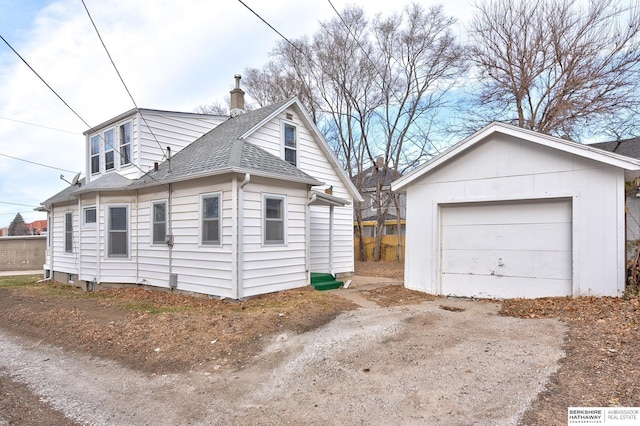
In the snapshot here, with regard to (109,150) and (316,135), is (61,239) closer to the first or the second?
(109,150)

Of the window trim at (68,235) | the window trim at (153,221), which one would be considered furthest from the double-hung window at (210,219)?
the window trim at (68,235)

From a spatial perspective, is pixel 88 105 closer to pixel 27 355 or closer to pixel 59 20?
pixel 59 20

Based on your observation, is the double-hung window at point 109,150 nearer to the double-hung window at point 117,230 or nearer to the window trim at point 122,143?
the window trim at point 122,143

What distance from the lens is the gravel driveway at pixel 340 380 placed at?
325 cm

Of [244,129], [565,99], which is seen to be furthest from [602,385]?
[565,99]

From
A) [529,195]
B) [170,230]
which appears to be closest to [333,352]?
[529,195]

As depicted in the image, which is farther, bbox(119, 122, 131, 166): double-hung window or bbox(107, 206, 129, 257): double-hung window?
bbox(119, 122, 131, 166): double-hung window

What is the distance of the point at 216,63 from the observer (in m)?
12.4

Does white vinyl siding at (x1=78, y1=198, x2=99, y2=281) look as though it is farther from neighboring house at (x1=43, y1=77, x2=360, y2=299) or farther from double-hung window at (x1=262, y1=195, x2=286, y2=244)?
double-hung window at (x1=262, y1=195, x2=286, y2=244)

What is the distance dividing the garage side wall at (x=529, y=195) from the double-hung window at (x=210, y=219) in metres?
4.47

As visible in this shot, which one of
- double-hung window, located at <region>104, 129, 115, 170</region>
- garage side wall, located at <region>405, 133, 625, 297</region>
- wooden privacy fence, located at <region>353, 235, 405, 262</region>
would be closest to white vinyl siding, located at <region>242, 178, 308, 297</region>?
garage side wall, located at <region>405, 133, 625, 297</region>

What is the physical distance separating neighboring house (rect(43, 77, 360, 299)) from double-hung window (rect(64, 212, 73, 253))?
1.4 inches

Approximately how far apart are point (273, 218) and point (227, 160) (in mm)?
1749

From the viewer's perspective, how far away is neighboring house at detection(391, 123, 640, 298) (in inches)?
248
